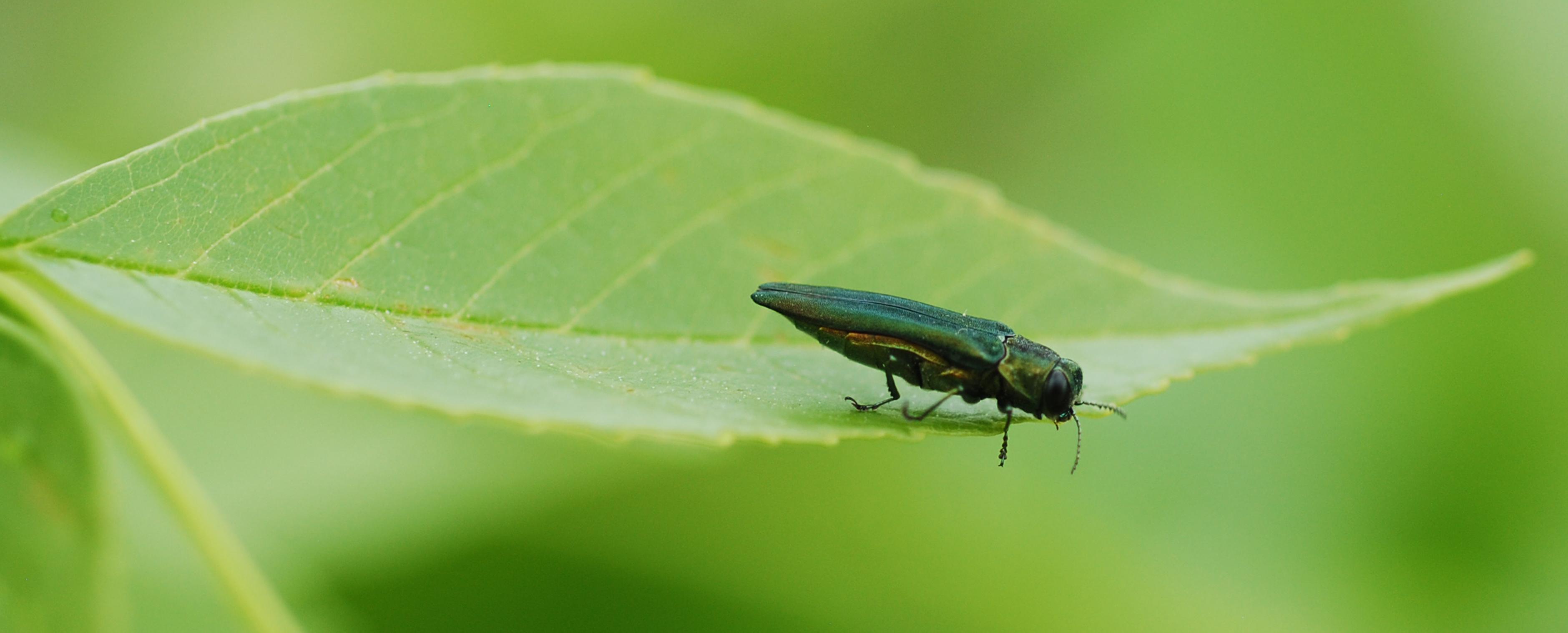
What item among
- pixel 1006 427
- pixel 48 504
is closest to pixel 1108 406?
pixel 1006 427

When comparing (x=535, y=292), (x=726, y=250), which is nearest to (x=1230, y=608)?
(x=726, y=250)

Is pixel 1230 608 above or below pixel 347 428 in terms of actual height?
below

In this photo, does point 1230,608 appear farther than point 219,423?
Yes

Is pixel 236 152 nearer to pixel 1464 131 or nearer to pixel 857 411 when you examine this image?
pixel 857 411

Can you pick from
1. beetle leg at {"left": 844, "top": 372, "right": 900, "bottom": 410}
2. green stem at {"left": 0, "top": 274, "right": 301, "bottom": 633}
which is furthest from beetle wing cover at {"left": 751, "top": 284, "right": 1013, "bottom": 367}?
green stem at {"left": 0, "top": 274, "right": 301, "bottom": 633}

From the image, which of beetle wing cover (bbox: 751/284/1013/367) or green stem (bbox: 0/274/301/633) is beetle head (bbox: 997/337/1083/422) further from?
green stem (bbox: 0/274/301/633)

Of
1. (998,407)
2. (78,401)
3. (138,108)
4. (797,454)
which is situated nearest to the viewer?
(78,401)
